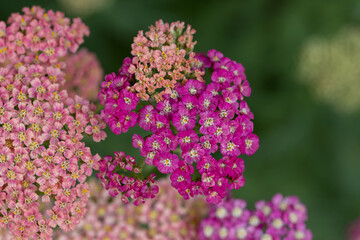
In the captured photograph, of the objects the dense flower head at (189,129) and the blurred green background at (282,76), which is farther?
the blurred green background at (282,76)

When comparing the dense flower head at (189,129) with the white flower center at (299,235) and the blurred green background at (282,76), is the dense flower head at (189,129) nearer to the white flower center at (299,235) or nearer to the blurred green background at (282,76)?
the white flower center at (299,235)

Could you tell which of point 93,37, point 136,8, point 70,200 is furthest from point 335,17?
point 70,200

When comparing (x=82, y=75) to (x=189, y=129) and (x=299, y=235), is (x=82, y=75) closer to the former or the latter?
(x=189, y=129)

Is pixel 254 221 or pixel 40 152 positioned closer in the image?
pixel 40 152

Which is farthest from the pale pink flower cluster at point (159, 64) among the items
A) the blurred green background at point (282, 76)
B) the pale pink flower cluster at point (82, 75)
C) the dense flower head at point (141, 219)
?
the blurred green background at point (282, 76)

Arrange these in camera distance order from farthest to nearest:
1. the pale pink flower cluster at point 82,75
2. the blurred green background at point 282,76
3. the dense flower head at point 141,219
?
the blurred green background at point 282,76 → the pale pink flower cluster at point 82,75 → the dense flower head at point 141,219

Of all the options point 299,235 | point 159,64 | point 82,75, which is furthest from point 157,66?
point 299,235
